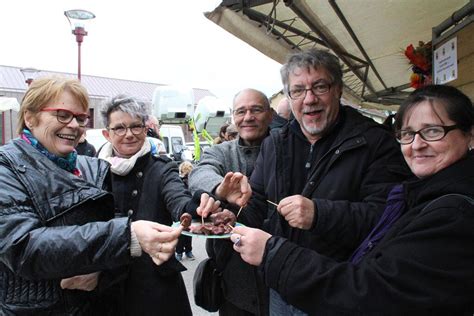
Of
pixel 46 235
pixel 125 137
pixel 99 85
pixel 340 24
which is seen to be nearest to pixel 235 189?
pixel 125 137

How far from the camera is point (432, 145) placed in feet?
4.25

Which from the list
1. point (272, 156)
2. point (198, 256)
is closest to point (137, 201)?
point (272, 156)

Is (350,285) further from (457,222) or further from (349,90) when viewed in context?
(349,90)

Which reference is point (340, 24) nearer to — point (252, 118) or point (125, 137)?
point (252, 118)

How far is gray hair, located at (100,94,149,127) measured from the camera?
7.37 feet

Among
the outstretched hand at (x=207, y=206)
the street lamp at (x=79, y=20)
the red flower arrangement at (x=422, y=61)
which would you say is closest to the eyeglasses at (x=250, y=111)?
the outstretched hand at (x=207, y=206)

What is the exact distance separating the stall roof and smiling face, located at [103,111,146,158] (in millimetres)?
1463

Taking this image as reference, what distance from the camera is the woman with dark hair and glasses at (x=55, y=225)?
1.32 meters

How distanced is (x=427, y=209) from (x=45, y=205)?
1422mm

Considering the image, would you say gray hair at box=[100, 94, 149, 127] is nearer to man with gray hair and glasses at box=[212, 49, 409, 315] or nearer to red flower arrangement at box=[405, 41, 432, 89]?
man with gray hair and glasses at box=[212, 49, 409, 315]

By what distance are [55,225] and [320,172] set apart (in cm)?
120

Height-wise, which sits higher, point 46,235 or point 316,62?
point 316,62

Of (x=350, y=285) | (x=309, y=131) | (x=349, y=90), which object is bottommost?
(x=350, y=285)

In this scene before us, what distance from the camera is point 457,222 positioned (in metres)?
1.08
